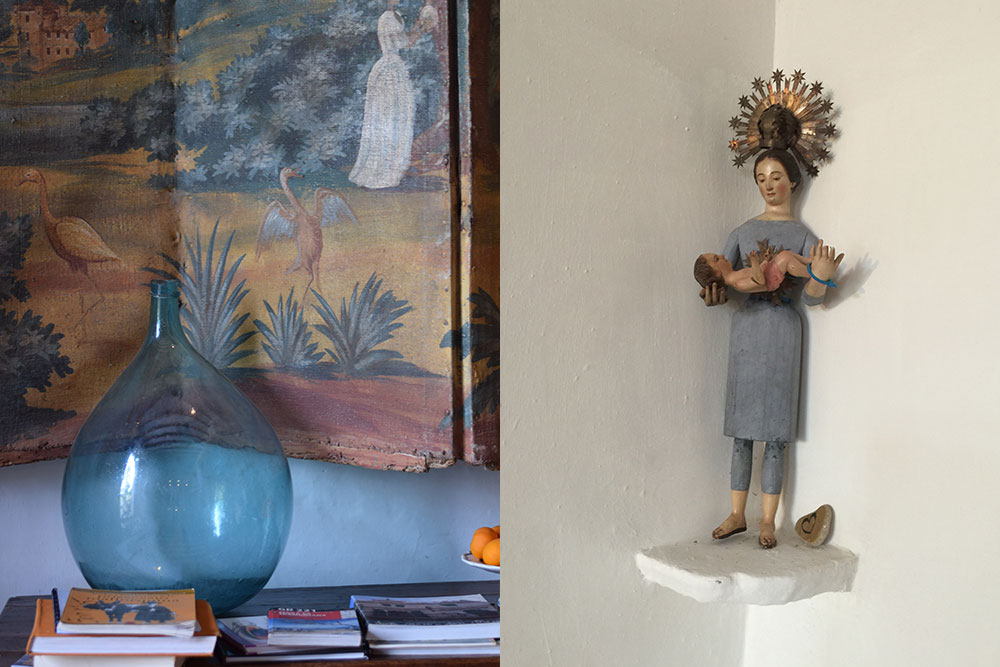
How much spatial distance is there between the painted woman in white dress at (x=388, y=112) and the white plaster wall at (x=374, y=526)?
517 mm

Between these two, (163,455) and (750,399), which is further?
(163,455)

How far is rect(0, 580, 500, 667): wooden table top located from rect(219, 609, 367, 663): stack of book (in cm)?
1

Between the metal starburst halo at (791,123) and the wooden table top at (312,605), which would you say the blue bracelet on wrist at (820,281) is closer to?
the metal starburst halo at (791,123)

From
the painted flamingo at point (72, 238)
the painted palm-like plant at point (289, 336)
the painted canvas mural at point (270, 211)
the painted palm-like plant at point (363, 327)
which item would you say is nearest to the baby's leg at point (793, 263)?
the painted canvas mural at point (270, 211)

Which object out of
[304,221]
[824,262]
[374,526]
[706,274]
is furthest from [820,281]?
[374,526]

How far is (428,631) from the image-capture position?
1.24 m

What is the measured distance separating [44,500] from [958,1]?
4.80ft

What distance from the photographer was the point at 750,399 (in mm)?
1084

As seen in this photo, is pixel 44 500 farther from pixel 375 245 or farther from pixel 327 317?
pixel 375 245

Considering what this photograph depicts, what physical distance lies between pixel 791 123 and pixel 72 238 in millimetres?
1052

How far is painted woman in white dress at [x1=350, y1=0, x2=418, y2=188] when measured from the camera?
134 centimetres

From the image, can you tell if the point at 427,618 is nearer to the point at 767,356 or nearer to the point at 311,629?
the point at 311,629

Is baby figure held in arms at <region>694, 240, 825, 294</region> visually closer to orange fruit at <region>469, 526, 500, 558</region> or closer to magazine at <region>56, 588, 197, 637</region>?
orange fruit at <region>469, 526, 500, 558</region>

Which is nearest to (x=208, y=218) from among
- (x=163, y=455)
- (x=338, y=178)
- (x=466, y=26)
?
(x=338, y=178)
